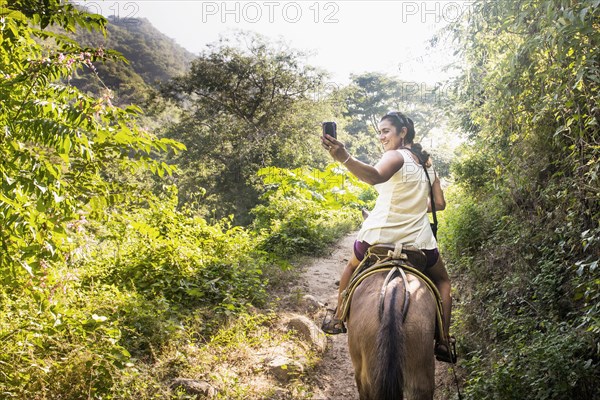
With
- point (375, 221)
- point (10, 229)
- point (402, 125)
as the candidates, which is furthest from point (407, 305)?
point (10, 229)

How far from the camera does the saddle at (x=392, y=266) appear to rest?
3373 mm

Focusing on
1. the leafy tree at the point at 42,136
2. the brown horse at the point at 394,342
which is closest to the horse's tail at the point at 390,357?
the brown horse at the point at 394,342

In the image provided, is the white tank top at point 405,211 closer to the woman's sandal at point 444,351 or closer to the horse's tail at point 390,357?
the woman's sandal at point 444,351

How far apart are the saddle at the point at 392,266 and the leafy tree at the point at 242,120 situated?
1623 centimetres

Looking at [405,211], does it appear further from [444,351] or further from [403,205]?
[444,351]

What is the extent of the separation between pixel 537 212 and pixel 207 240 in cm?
509

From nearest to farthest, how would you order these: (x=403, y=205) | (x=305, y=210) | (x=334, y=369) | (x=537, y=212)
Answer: (x=403, y=205), (x=537, y=212), (x=334, y=369), (x=305, y=210)

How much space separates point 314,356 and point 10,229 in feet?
12.8

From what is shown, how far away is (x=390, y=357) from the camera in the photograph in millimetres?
2738

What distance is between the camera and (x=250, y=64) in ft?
68.5

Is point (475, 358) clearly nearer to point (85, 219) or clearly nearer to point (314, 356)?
point (314, 356)

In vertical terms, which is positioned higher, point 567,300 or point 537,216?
point 537,216

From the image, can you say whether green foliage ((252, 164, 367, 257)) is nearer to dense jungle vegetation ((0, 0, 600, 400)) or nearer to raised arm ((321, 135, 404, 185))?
dense jungle vegetation ((0, 0, 600, 400))

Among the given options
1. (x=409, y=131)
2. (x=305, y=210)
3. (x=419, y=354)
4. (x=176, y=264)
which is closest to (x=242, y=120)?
(x=305, y=210)
